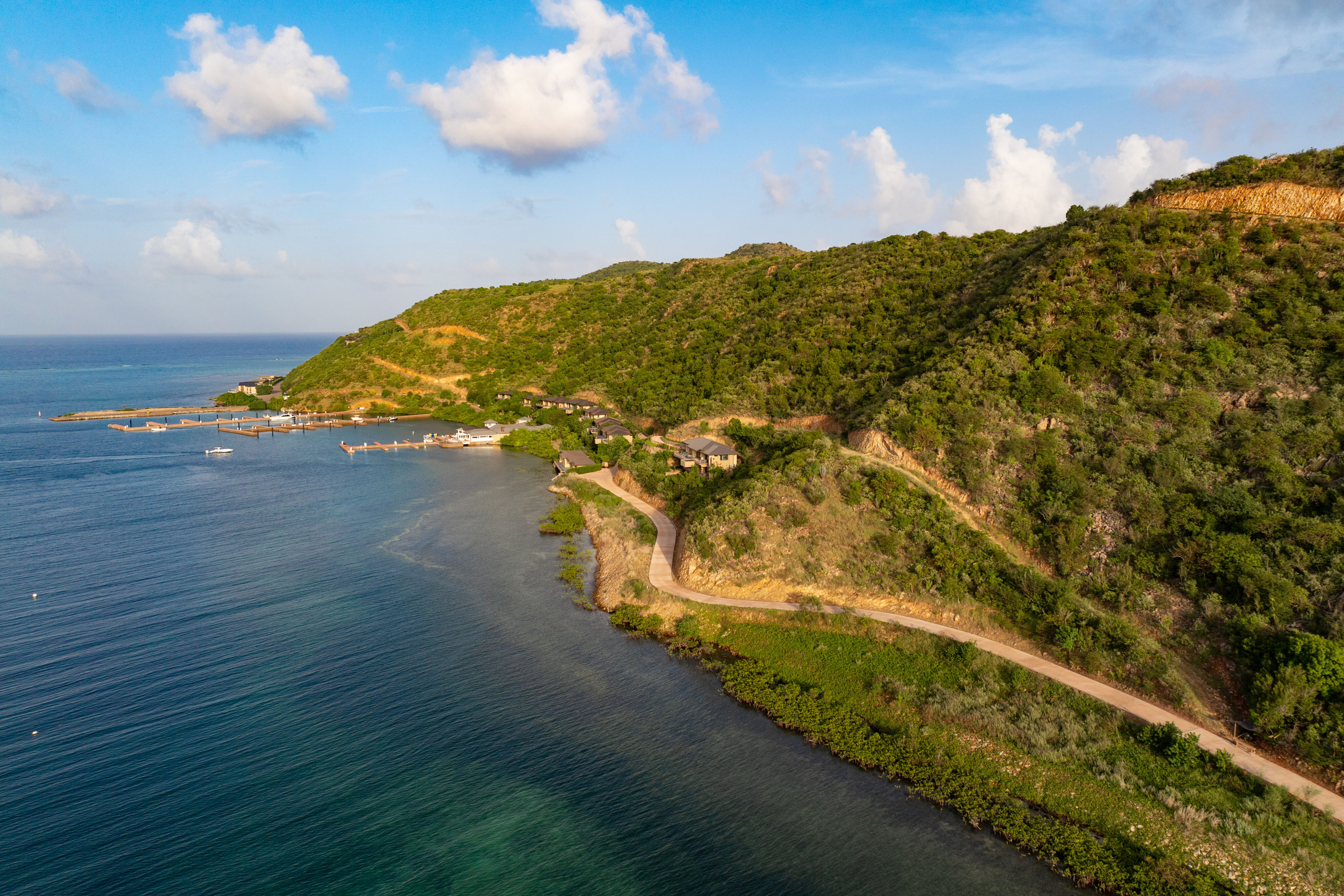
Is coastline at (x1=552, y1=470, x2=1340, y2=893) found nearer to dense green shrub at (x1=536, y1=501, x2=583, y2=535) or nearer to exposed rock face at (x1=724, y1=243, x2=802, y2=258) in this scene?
dense green shrub at (x1=536, y1=501, x2=583, y2=535)

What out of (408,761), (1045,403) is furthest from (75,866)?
(1045,403)

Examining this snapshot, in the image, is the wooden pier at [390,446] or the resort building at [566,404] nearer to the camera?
the wooden pier at [390,446]

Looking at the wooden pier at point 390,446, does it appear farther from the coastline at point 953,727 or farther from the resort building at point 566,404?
the coastline at point 953,727

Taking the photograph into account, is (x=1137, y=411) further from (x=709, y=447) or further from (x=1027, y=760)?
(x=709, y=447)

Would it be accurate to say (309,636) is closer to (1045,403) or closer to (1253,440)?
(1045,403)

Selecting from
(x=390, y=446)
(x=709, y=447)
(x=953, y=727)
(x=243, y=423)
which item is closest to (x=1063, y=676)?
(x=953, y=727)

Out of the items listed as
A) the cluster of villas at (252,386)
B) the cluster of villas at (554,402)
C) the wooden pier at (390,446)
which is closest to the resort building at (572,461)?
the cluster of villas at (554,402)
